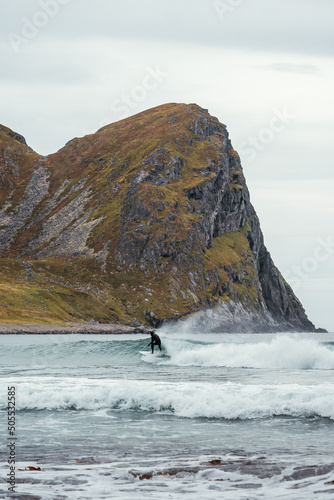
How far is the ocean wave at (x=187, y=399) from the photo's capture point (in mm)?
27750

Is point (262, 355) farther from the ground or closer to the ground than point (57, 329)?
closer to the ground

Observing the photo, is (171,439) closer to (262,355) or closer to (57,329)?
(262,355)

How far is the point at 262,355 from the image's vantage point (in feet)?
194

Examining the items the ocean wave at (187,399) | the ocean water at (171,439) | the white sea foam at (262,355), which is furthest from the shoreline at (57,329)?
the ocean wave at (187,399)

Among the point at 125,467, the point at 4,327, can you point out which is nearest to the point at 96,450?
the point at 125,467

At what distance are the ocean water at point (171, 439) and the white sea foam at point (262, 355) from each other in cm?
1131

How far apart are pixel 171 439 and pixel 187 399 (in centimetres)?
649

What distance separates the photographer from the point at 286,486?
1650 centimetres

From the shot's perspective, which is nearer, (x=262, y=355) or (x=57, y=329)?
(x=262, y=355)

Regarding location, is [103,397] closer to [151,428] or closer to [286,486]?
[151,428]

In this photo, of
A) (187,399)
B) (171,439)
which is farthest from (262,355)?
(171,439)

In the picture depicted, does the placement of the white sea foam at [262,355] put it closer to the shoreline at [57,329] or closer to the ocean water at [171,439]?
the ocean water at [171,439]

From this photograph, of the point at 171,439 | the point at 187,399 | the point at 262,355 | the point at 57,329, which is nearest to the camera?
the point at 171,439

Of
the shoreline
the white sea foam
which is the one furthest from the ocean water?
the shoreline
